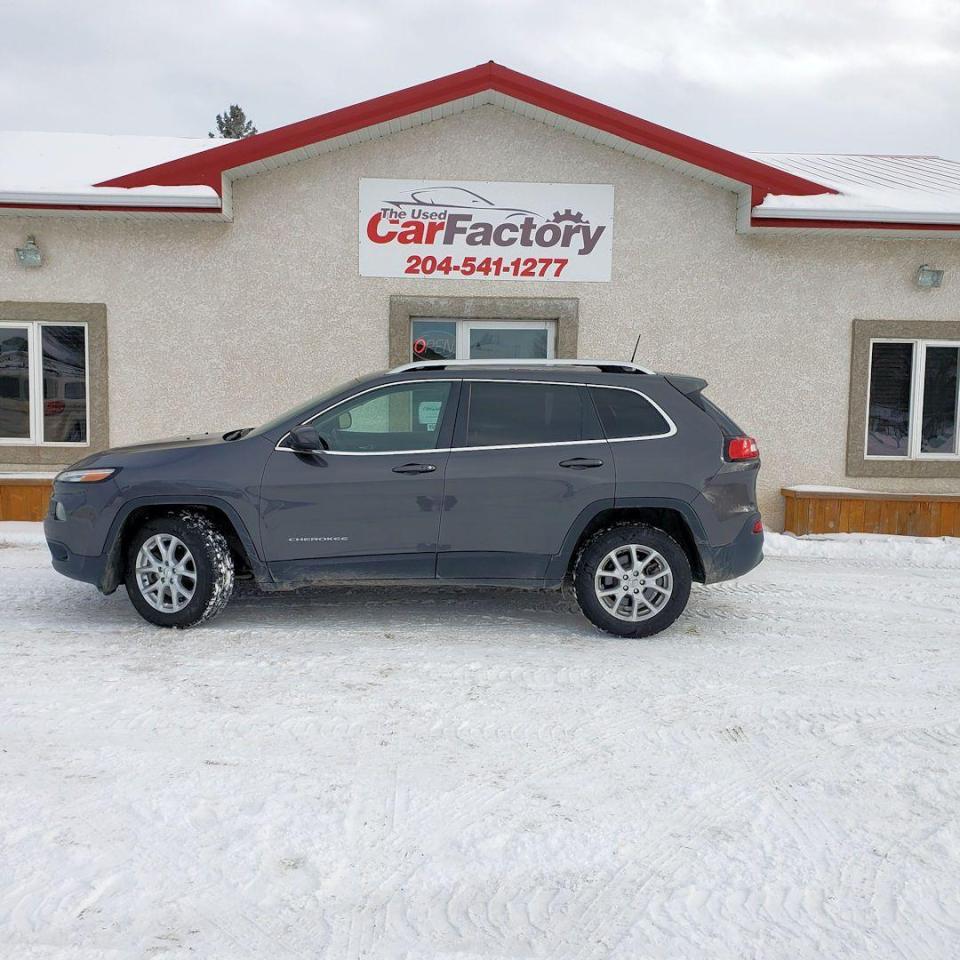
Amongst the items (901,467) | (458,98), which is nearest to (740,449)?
(901,467)

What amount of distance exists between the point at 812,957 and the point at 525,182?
8778 millimetres

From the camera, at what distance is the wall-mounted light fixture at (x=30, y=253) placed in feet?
31.7

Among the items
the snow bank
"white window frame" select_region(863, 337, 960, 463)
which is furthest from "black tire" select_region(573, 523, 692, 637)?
"white window frame" select_region(863, 337, 960, 463)

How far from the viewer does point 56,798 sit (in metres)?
3.41

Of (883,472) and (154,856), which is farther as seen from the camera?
(883,472)

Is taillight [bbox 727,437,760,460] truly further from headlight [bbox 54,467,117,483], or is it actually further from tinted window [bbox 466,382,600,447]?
headlight [bbox 54,467,117,483]

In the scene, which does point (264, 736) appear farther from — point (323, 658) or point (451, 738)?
point (323, 658)

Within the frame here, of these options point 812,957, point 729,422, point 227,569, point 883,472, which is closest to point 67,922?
point 812,957

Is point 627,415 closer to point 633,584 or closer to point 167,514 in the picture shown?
point 633,584

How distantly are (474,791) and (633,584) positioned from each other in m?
2.53

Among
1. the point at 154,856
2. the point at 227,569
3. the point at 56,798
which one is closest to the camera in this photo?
the point at 154,856

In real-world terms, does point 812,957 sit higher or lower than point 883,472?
lower

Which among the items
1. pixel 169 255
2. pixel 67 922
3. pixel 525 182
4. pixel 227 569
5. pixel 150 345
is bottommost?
pixel 67 922

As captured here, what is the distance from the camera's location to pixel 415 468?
5766 millimetres
